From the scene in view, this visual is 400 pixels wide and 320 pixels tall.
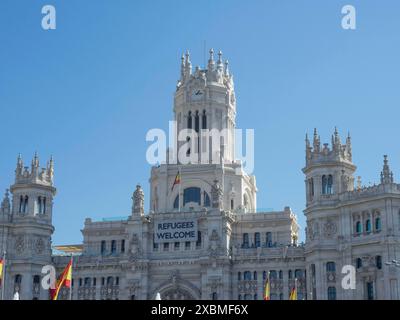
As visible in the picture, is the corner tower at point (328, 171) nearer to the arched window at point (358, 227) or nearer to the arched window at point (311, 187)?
the arched window at point (311, 187)

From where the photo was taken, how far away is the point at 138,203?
331 feet

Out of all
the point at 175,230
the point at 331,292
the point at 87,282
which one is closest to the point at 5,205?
the point at 87,282

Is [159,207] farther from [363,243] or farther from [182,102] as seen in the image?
[363,243]

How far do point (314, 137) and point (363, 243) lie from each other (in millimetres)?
16006

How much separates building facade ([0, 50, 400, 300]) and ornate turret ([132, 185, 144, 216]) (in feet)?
0.48

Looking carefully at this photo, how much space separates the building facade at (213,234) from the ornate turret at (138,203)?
5.7 inches

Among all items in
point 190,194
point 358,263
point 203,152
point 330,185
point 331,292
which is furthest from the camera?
point 203,152

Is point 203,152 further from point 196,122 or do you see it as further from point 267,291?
point 267,291

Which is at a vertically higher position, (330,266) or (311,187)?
(311,187)

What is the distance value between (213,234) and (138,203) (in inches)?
466

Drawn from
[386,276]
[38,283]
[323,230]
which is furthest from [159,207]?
[386,276]

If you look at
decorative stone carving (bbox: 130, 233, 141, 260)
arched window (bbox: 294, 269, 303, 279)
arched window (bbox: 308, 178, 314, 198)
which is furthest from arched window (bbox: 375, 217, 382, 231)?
decorative stone carving (bbox: 130, 233, 141, 260)

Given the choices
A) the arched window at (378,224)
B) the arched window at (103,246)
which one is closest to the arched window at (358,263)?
the arched window at (378,224)

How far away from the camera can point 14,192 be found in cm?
10394
